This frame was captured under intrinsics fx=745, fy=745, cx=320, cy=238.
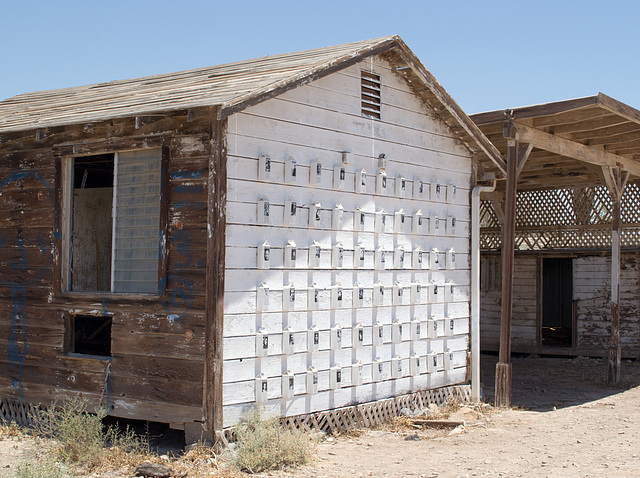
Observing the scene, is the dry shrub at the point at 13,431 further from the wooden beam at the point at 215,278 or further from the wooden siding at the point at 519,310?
the wooden siding at the point at 519,310

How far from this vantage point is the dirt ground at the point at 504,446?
688 centimetres

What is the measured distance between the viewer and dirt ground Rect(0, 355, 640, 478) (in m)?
6.88

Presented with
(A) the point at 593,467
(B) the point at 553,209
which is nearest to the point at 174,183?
(A) the point at 593,467

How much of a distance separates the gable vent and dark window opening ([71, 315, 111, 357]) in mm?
4072

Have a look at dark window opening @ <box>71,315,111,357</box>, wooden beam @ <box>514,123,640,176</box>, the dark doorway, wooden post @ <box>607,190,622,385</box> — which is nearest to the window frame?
Answer: dark window opening @ <box>71,315,111,357</box>

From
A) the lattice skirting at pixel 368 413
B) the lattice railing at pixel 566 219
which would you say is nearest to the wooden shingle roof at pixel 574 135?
the lattice railing at pixel 566 219

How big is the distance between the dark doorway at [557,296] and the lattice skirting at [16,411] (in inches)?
495

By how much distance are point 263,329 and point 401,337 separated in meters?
2.43

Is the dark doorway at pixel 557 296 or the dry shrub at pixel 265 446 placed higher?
the dark doorway at pixel 557 296

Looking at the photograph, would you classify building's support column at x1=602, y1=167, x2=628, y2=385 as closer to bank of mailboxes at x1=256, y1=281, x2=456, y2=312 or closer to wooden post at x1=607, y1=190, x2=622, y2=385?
wooden post at x1=607, y1=190, x2=622, y2=385

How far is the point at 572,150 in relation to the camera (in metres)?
11.7

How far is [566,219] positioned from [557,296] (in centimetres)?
281

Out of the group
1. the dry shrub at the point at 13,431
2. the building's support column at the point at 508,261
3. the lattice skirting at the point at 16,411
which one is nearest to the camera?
the dry shrub at the point at 13,431

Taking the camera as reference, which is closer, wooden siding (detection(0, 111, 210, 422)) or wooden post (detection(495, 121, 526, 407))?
wooden siding (detection(0, 111, 210, 422))
